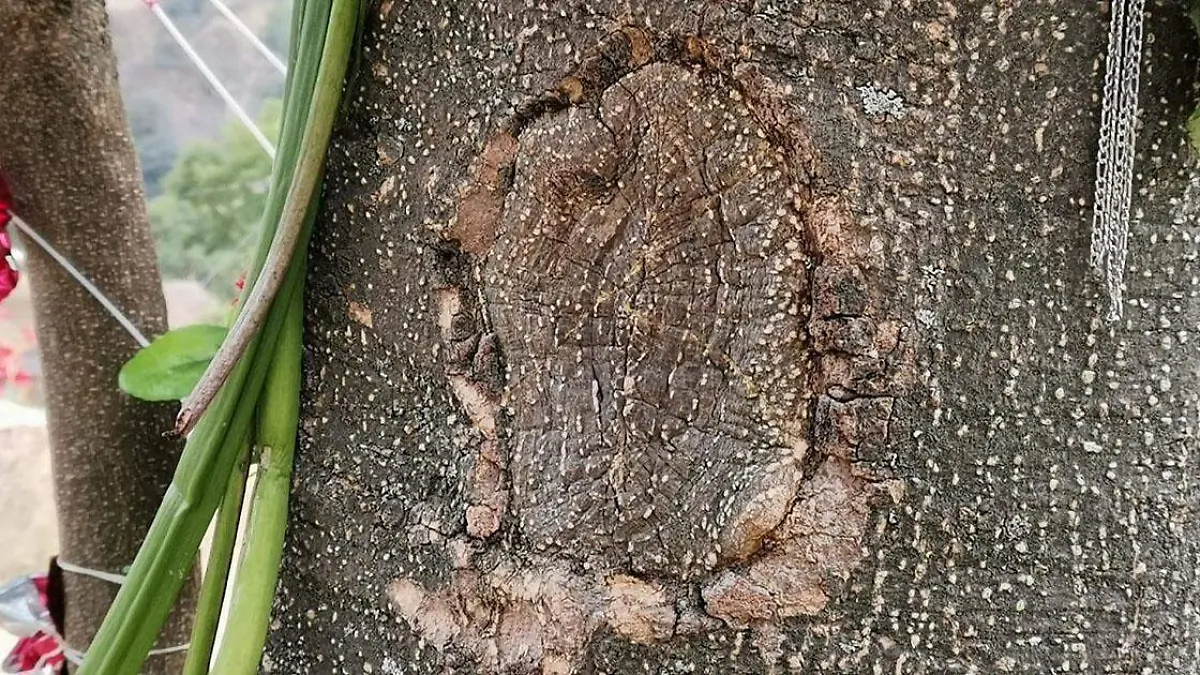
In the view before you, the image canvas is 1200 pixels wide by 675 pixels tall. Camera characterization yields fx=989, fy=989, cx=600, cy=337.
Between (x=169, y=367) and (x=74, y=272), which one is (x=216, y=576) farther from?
(x=74, y=272)

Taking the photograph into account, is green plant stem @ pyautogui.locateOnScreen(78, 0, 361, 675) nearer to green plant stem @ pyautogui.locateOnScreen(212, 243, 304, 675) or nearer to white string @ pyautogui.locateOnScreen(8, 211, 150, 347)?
green plant stem @ pyautogui.locateOnScreen(212, 243, 304, 675)

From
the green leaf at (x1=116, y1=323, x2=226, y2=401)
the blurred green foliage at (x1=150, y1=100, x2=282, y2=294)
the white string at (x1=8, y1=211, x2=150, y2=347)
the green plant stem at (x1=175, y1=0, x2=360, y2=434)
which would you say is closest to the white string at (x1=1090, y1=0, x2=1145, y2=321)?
the green plant stem at (x1=175, y1=0, x2=360, y2=434)

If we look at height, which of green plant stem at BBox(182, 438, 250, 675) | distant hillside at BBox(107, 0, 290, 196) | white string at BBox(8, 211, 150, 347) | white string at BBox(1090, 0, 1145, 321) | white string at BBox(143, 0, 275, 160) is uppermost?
distant hillside at BBox(107, 0, 290, 196)

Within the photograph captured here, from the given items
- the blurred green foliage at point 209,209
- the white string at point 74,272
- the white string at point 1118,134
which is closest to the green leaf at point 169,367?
the white string at point 74,272

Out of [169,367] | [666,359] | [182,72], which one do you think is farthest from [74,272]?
[182,72]

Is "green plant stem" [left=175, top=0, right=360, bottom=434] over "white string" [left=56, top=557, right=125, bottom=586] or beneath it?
over

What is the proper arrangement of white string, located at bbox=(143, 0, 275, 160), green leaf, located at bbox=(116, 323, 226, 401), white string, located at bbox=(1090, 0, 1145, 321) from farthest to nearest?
white string, located at bbox=(143, 0, 275, 160) → green leaf, located at bbox=(116, 323, 226, 401) → white string, located at bbox=(1090, 0, 1145, 321)

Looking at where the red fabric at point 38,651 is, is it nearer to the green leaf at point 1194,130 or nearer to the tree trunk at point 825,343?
the tree trunk at point 825,343
